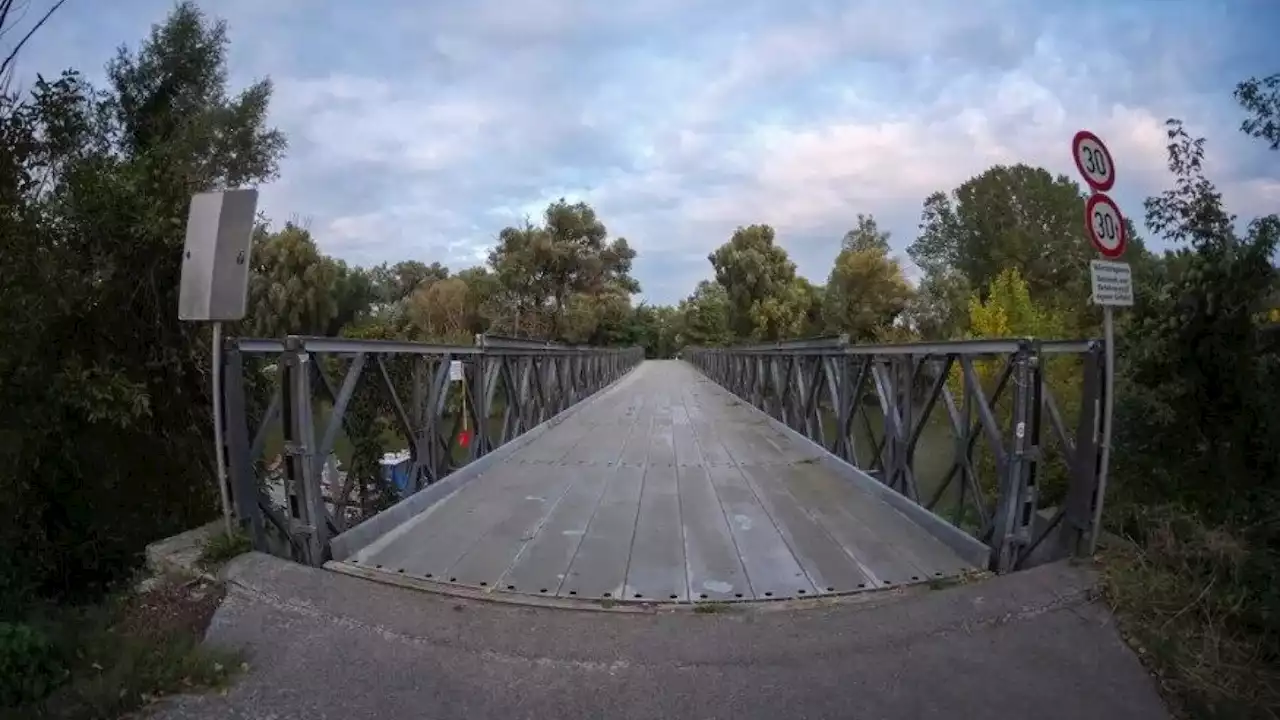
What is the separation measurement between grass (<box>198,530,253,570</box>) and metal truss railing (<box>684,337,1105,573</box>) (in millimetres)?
3674

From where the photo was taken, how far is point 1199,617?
107 inches

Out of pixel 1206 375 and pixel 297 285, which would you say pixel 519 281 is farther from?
pixel 1206 375

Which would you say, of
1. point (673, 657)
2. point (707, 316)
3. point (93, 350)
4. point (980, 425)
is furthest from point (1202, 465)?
point (707, 316)

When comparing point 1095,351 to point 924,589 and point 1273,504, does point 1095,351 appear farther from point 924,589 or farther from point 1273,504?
point 924,589

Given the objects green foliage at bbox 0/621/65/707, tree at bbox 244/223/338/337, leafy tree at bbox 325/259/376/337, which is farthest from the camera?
leafy tree at bbox 325/259/376/337

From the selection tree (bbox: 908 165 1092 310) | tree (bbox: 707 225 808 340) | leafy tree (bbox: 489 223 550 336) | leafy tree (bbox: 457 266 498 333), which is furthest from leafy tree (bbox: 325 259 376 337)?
tree (bbox: 908 165 1092 310)

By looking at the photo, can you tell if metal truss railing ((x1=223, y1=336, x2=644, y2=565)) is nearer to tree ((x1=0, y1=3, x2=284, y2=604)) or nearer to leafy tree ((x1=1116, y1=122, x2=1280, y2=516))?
tree ((x1=0, y1=3, x2=284, y2=604))

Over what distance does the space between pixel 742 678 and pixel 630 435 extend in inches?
257

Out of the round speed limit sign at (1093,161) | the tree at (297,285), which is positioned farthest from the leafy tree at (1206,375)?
the tree at (297,285)

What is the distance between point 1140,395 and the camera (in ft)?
11.5

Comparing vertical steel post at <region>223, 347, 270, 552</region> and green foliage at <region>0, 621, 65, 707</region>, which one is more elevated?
vertical steel post at <region>223, 347, 270, 552</region>

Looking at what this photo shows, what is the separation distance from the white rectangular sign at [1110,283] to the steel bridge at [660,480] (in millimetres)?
239

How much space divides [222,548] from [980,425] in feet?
12.8

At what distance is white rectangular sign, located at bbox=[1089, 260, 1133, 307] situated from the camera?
3.12m
